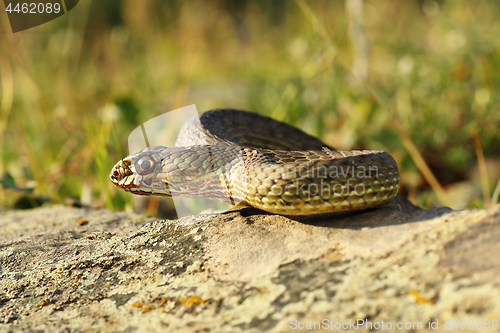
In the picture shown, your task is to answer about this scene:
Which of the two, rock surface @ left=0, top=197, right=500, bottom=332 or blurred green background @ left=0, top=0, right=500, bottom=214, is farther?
blurred green background @ left=0, top=0, right=500, bottom=214

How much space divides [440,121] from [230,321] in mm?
5321

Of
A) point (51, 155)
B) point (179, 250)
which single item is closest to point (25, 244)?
point (179, 250)

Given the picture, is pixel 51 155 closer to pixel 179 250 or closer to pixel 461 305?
pixel 179 250

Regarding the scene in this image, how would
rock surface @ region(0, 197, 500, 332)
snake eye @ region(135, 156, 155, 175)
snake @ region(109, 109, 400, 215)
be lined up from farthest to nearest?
1. snake eye @ region(135, 156, 155, 175)
2. snake @ region(109, 109, 400, 215)
3. rock surface @ region(0, 197, 500, 332)

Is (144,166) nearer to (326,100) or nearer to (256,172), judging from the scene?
(256,172)

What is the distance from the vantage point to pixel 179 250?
8.53ft

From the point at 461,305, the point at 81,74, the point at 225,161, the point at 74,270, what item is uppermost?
the point at 81,74

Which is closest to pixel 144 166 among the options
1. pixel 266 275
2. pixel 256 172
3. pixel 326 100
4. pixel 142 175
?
pixel 142 175

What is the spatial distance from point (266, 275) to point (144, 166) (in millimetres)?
1562

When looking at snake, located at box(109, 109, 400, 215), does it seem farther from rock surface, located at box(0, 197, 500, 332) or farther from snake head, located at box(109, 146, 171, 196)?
rock surface, located at box(0, 197, 500, 332)

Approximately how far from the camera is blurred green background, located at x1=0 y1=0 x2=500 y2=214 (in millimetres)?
5332

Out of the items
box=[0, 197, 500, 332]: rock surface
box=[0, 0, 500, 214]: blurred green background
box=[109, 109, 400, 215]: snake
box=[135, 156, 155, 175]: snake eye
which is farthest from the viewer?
box=[0, 0, 500, 214]: blurred green background

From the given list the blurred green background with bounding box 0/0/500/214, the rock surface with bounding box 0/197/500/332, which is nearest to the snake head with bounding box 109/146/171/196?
the rock surface with bounding box 0/197/500/332

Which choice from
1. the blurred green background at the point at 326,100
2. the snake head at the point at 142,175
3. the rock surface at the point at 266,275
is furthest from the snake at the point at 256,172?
the blurred green background at the point at 326,100
